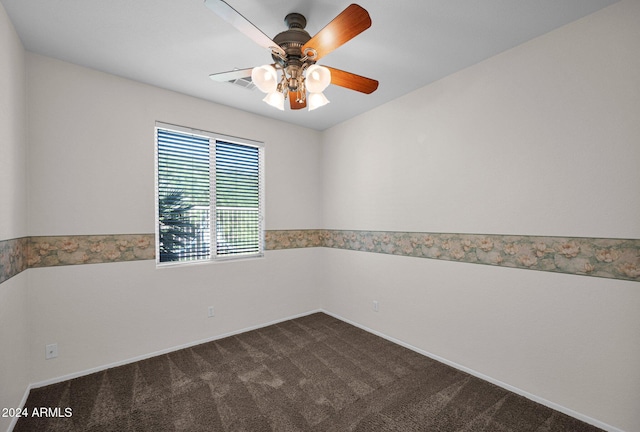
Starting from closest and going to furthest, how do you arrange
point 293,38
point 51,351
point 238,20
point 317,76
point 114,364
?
point 238,20 → point 317,76 → point 293,38 → point 51,351 → point 114,364

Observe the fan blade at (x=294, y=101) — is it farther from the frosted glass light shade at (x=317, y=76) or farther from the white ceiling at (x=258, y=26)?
the white ceiling at (x=258, y=26)

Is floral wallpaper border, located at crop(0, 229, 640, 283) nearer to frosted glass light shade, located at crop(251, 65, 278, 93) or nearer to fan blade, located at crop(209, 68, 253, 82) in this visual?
fan blade, located at crop(209, 68, 253, 82)

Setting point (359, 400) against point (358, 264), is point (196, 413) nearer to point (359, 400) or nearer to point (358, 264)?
point (359, 400)

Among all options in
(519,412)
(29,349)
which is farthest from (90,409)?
(519,412)

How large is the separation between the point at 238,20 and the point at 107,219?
2282 millimetres

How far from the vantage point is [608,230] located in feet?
5.88

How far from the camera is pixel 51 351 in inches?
90.7

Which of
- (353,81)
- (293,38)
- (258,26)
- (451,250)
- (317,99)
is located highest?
(258,26)

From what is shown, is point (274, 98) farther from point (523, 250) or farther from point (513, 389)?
point (513, 389)

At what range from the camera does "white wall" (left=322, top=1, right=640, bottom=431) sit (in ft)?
5.77


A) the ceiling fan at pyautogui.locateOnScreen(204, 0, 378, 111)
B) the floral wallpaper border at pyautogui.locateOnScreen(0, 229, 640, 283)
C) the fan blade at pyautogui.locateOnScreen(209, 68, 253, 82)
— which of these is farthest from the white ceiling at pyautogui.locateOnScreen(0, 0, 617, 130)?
the floral wallpaper border at pyautogui.locateOnScreen(0, 229, 640, 283)

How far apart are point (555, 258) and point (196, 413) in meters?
2.89

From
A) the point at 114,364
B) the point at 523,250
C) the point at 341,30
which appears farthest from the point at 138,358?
the point at 523,250

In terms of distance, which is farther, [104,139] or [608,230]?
[104,139]
